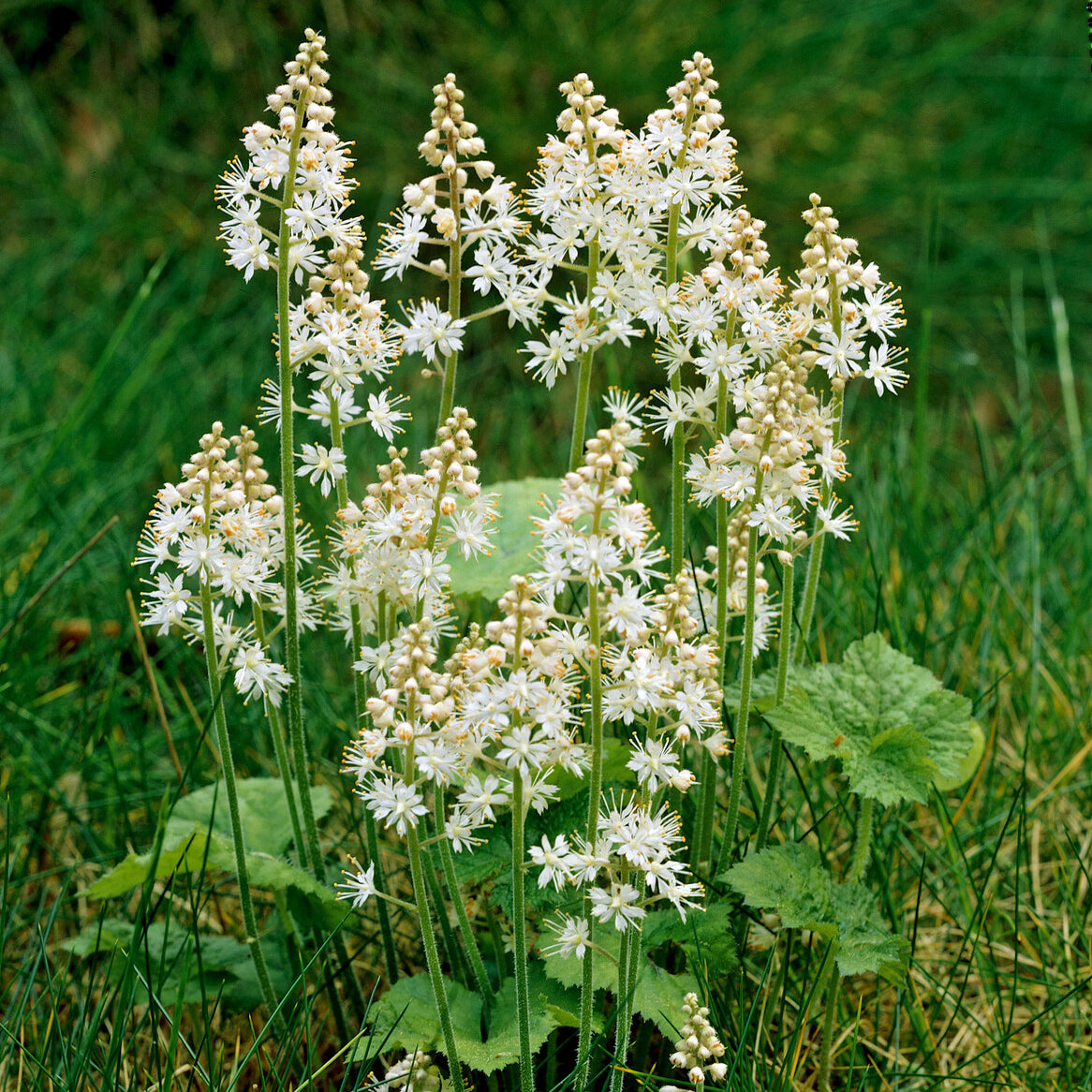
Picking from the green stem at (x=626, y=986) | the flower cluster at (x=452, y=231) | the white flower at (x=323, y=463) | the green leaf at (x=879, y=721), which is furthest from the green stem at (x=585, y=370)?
the green stem at (x=626, y=986)

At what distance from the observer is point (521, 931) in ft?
6.67

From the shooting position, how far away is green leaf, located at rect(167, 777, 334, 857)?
9.22ft

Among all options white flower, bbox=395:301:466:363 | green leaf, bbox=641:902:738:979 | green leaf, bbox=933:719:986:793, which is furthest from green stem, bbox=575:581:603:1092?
green leaf, bbox=933:719:986:793

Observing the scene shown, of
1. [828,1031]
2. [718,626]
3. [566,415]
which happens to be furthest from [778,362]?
[566,415]

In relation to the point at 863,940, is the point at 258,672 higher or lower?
higher

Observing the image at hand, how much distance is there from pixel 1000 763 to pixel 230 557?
7.74 feet

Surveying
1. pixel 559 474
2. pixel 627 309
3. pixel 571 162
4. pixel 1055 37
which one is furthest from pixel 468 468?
pixel 1055 37

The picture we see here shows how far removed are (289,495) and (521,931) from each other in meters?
0.85

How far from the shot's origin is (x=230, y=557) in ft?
7.36

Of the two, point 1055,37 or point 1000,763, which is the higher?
point 1055,37

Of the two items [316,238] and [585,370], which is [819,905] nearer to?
[585,370]

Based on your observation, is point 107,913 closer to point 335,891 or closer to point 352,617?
point 335,891

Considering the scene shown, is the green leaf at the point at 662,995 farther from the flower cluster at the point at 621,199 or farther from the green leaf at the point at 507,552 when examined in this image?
the flower cluster at the point at 621,199

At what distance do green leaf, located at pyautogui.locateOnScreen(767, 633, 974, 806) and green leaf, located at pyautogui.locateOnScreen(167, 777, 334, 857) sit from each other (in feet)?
3.38
